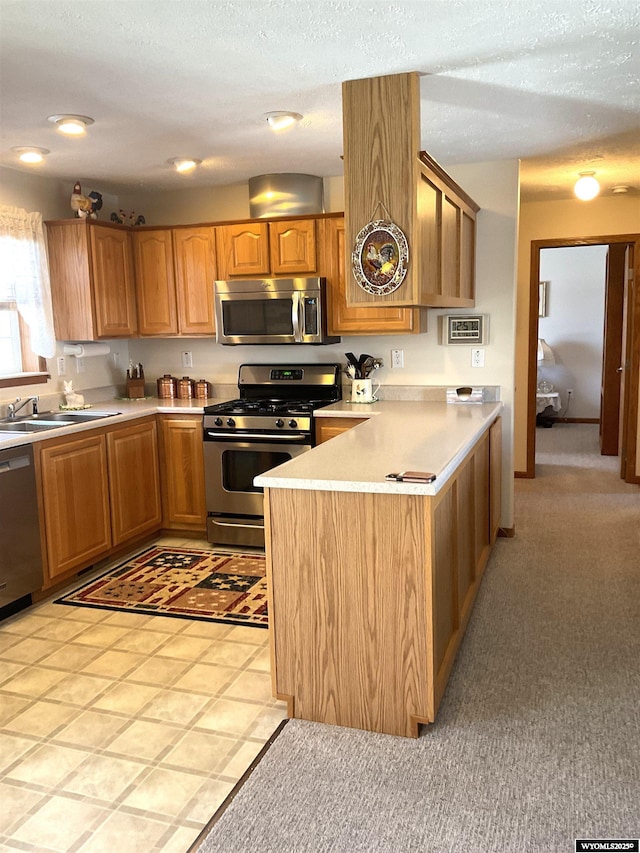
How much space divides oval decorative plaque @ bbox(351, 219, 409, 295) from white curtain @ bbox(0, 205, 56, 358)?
93.8 inches

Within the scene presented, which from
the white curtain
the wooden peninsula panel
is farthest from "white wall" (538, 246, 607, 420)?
the wooden peninsula panel

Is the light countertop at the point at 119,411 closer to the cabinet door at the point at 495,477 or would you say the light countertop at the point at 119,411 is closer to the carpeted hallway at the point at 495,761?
the cabinet door at the point at 495,477

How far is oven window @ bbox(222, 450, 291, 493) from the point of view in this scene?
4.43 metres

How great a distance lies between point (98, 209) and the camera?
475cm

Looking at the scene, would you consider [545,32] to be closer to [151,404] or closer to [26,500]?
[26,500]

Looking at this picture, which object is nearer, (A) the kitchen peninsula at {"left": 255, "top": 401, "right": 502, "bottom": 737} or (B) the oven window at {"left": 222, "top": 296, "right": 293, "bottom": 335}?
(A) the kitchen peninsula at {"left": 255, "top": 401, "right": 502, "bottom": 737}

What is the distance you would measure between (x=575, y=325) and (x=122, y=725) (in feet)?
26.7

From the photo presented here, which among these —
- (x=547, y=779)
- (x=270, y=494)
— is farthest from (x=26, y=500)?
(x=547, y=779)

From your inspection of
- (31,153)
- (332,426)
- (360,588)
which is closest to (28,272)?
(31,153)

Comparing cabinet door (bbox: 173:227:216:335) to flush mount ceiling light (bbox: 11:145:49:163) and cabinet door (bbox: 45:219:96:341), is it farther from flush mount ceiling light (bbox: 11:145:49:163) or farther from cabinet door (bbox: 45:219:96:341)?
flush mount ceiling light (bbox: 11:145:49:163)

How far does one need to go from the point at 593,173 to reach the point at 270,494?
11.8 ft

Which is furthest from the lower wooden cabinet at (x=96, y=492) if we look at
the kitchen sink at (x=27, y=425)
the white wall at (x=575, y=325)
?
the white wall at (x=575, y=325)

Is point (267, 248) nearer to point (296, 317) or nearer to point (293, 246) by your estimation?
point (293, 246)

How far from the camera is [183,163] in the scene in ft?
13.5
